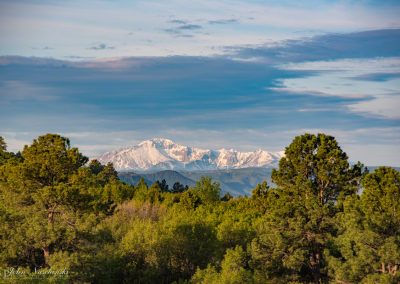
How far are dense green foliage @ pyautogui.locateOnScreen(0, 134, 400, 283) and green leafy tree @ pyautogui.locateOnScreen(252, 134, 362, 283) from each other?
0.12 meters

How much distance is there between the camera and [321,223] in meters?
70.8

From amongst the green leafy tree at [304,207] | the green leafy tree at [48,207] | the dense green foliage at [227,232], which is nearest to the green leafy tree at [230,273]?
the dense green foliage at [227,232]

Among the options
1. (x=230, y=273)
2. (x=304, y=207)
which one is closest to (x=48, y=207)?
(x=230, y=273)

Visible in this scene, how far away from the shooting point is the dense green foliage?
2456 inches

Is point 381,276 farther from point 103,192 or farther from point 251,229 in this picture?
point 103,192

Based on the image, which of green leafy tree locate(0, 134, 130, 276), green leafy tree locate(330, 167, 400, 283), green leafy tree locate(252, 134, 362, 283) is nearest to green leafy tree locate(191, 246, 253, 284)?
green leafy tree locate(252, 134, 362, 283)

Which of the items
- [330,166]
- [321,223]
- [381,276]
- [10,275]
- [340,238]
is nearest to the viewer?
[10,275]

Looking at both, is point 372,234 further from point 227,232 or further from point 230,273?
point 227,232

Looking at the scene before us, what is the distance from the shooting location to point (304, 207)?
7169 centimetres

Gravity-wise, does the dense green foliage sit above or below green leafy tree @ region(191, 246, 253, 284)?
above

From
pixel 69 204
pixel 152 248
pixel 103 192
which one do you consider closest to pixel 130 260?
pixel 152 248

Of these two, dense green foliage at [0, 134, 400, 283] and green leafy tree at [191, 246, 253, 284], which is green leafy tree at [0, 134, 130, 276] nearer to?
dense green foliage at [0, 134, 400, 283]

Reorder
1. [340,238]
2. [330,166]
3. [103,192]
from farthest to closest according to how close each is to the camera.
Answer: [103,192] < [330,166] < [340,238]

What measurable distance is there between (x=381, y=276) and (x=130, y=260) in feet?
98.3
